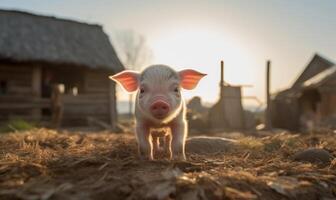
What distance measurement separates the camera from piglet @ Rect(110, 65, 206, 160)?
3.89 metres

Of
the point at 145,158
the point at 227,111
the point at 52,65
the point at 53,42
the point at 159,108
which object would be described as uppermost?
the point at 53,42

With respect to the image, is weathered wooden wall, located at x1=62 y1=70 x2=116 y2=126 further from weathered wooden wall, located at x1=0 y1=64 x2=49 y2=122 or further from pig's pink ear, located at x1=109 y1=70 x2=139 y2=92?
pig's pink ear, located at x1=109 y1=70 x2=139 y2=92

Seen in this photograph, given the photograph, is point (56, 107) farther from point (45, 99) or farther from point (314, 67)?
point (314, 67)

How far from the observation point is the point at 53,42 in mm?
17594

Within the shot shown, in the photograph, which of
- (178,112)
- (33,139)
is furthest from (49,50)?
(178,112)

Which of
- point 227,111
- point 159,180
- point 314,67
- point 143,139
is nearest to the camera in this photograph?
point 159,180

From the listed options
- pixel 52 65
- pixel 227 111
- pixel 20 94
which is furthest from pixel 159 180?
pixel 52 65

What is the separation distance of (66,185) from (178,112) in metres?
1.78

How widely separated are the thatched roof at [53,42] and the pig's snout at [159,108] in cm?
1294

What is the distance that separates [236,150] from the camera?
5656mm

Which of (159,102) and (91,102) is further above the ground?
(159,102)

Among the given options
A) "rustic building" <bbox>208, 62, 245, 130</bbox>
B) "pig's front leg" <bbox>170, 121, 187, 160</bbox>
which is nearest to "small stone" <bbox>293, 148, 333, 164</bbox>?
"pig's front leg" <bbox>170, 121, 187, 160</bbox>

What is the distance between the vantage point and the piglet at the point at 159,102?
3.89 metres

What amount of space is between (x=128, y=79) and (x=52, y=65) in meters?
13.9
